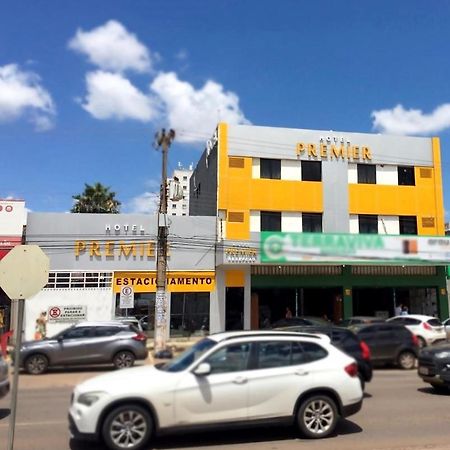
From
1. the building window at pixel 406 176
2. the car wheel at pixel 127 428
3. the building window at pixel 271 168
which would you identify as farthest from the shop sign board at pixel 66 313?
the car wheel at pixel 127 428

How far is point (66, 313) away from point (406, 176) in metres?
19.7

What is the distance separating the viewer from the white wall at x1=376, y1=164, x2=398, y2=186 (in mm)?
30672

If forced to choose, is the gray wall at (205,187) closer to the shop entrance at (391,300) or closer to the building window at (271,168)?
the building window at (271,168)

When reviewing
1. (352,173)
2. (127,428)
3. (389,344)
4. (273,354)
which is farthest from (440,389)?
(352,173)

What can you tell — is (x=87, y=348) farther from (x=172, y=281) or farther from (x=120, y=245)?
(x=172, y=281)

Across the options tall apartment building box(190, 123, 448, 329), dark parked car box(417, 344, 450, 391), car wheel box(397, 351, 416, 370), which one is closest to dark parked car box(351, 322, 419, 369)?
car wheel box(397, 351, 416, 370)

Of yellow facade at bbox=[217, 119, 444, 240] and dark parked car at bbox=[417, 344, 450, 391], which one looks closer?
dark parked car at bbox=[417, 344, 450, 391]

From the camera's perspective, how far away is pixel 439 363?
11.3 meters

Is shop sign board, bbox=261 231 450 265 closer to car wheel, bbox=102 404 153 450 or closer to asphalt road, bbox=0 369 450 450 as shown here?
asphalt road, bbox=0 369 450 450

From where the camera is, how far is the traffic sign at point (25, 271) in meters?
6.30

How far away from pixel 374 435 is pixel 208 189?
24677mm

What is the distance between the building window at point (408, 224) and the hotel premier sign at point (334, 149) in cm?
392

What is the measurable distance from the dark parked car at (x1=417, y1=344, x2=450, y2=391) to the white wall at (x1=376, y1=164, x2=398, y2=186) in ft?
64.9

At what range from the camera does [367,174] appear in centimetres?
3055
